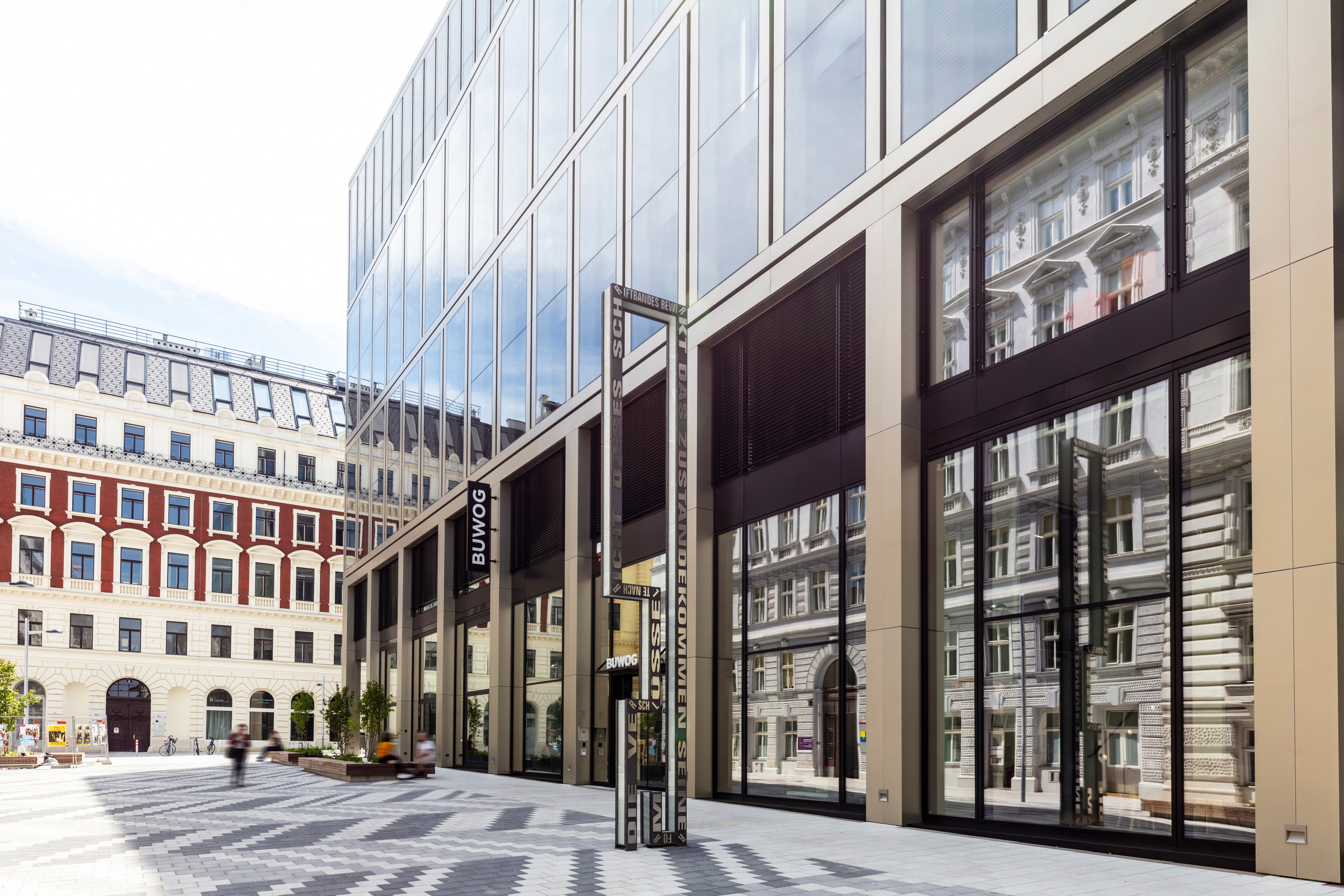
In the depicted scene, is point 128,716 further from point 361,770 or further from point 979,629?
point 979,629

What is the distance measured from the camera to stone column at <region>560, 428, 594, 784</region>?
91.9 feet

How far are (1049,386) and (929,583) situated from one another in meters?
3.60

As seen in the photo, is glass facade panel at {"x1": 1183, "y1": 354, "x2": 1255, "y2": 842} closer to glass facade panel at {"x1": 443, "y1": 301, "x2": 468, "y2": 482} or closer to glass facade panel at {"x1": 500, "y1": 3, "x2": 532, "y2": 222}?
glass facade panel at {"x1": 500, "y1": 3, "x2": 532, "y2": 222}

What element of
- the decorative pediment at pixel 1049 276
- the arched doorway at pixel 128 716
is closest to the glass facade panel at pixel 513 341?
the decorative pediment at pixel 1049 276

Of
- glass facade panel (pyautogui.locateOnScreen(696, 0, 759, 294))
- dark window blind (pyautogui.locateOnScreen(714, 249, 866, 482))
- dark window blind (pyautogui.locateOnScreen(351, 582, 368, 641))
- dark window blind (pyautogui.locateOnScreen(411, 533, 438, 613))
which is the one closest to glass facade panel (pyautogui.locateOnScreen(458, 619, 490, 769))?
dark window blind (pyautogui.locateOnScreen(411, 533, 438, 613))

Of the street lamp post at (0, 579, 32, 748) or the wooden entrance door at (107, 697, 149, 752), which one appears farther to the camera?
the wooden entrance door at (107, 697, 149, 752)

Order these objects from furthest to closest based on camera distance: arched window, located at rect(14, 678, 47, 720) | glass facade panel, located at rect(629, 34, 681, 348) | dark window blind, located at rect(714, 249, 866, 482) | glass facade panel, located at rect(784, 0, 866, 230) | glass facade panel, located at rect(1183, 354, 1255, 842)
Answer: arched window, located at rect(14, 678, 47, 720), glass facade panel, located at rect(629, 34, 681, 348), dark window blind, located at rect(714, 249, 866, 482), glass facade panel, located at rect(784, 0, 866, 230), glass facade panel, located at rect(1183, 354, 1255, 842)

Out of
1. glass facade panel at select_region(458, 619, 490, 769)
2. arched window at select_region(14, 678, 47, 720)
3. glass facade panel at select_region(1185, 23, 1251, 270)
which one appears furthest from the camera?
arched window at select_region(14, 678, 47, 720)

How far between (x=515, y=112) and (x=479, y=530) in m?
12.8

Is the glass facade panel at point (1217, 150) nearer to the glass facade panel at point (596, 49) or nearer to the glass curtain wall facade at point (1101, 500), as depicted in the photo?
the glass curtain wall facade at point (1101, 500)

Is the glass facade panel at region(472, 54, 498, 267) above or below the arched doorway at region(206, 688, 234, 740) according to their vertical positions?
above

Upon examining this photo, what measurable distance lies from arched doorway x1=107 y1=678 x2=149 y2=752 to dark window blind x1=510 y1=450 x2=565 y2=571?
127 ft

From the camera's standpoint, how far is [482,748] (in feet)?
117

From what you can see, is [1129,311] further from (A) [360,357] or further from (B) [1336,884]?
(A) [360,357]
